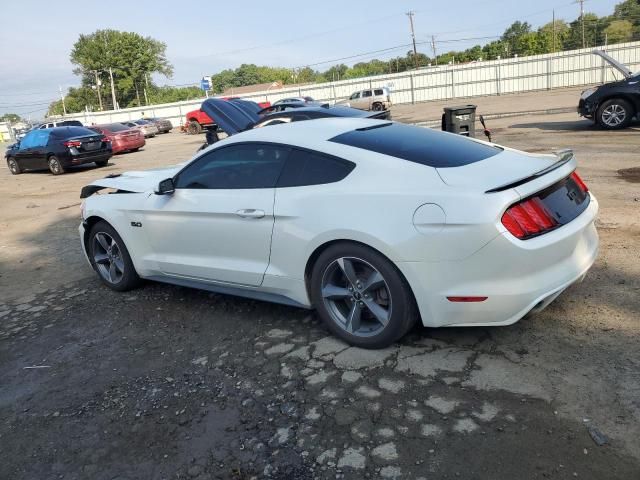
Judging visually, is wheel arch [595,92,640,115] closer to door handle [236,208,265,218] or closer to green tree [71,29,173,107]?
door handle [236,208,265,218]

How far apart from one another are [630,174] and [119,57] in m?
94.8

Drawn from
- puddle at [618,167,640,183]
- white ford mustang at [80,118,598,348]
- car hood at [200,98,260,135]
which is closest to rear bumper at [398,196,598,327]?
white ford mustang at [80,118,598,348]

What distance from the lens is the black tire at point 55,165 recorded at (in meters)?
16.7

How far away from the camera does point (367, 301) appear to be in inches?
139

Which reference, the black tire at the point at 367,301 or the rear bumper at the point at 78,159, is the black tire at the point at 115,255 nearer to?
the black tire at the point at 367,301

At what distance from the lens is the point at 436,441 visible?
8.66 feet

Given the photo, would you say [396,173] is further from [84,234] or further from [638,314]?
[84,234]

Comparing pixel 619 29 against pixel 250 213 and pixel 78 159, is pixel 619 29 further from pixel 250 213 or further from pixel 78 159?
pixel 250 213

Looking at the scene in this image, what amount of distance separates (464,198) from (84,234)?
12.8ft

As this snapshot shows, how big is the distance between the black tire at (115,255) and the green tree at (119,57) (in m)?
94.4

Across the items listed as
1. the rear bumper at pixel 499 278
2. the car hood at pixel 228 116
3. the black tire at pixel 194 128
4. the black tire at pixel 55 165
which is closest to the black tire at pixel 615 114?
the car hood at pixel 228 116

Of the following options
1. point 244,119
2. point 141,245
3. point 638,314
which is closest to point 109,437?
point 141,245

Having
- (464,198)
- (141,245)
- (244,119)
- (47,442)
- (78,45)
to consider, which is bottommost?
(47,442)

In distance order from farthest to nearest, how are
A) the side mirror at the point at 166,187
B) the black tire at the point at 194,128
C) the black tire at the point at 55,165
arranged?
the black tire at the point at 194,128 → the black tire at the point at 55,165 → the side mirror at the point at 166,187
